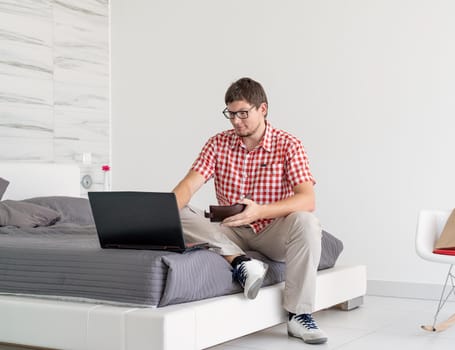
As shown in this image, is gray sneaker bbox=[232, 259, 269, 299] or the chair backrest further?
the chair backrest

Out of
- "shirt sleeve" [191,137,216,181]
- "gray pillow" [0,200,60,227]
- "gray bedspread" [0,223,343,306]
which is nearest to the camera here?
"gray bedspread" [0,223,343,306]

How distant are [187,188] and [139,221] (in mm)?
591

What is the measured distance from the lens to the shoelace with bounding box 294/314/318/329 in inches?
136

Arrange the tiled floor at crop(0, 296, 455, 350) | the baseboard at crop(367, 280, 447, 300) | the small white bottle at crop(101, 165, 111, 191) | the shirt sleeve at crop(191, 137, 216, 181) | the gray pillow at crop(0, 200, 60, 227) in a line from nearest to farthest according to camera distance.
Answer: the tiled floor at crop(0, 296, 455, 350) < the shirt sleeve at crop(191, 137, 216, 181) < the gray pillow at crop(0, 200, 60, 227) < the baseboard at crop(367, 280, 447, 300) < the small white bottle at crop(101, 165, 111, 191)

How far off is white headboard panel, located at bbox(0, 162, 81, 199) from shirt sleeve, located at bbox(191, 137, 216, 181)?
1710 millimetres

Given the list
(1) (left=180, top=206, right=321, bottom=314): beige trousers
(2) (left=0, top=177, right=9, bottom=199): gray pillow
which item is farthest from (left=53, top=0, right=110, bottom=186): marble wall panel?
(1) (left=180, top=206, right=321, bottom=314): beige trousers

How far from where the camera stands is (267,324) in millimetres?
3424

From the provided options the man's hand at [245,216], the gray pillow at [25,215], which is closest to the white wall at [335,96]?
the gray pillow at [25,215]

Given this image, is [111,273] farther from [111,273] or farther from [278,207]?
[278,207]

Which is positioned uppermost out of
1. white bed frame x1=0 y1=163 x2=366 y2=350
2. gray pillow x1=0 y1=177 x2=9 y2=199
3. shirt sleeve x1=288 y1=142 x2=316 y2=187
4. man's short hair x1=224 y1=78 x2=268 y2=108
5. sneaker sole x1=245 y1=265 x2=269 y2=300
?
man's short hair x1=224 y1=78 x2=268 y2=108

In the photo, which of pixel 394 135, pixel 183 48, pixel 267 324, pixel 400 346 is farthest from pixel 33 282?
pixel 183 48

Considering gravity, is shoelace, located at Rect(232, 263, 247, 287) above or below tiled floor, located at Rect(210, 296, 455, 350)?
above

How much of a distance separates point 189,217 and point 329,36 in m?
2.46

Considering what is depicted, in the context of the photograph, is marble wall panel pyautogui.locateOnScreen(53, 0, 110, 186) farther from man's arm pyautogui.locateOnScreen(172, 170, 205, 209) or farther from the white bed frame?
the white bed frame
